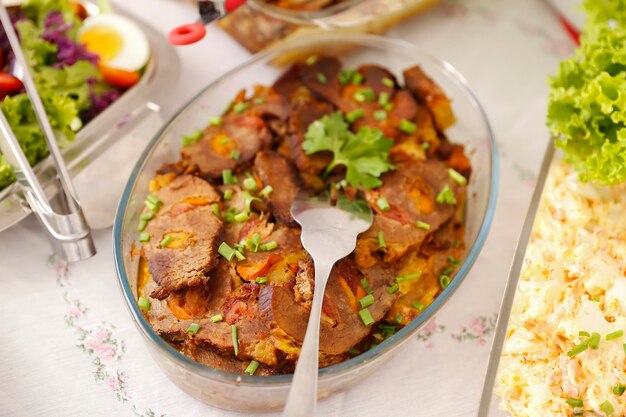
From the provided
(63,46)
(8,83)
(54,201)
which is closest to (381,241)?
(54,201)

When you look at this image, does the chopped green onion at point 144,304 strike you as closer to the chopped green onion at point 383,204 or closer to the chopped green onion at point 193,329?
the chopped green onion at point 193,329

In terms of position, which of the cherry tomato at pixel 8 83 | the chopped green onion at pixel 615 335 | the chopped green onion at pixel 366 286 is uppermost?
the cherry tomato at pixel 8 83

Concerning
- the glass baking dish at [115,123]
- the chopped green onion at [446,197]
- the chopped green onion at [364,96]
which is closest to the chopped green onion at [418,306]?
the chopped green onion at [446,197]

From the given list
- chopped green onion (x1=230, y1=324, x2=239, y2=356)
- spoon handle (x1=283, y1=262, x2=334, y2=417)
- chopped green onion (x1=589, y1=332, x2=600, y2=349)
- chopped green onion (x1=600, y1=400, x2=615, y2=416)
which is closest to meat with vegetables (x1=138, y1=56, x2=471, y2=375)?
chopped green onion (x1=230, y1=324, x2=239, y2=356)

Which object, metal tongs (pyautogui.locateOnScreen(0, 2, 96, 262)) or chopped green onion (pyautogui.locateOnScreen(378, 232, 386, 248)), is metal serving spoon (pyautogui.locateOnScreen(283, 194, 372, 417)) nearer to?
chopped green onion (pyautogui.locateOnScreen(378, 232, 386, 248))

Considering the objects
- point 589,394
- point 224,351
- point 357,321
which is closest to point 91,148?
point 224,351

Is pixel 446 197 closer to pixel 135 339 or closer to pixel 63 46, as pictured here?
pixel 135 339
